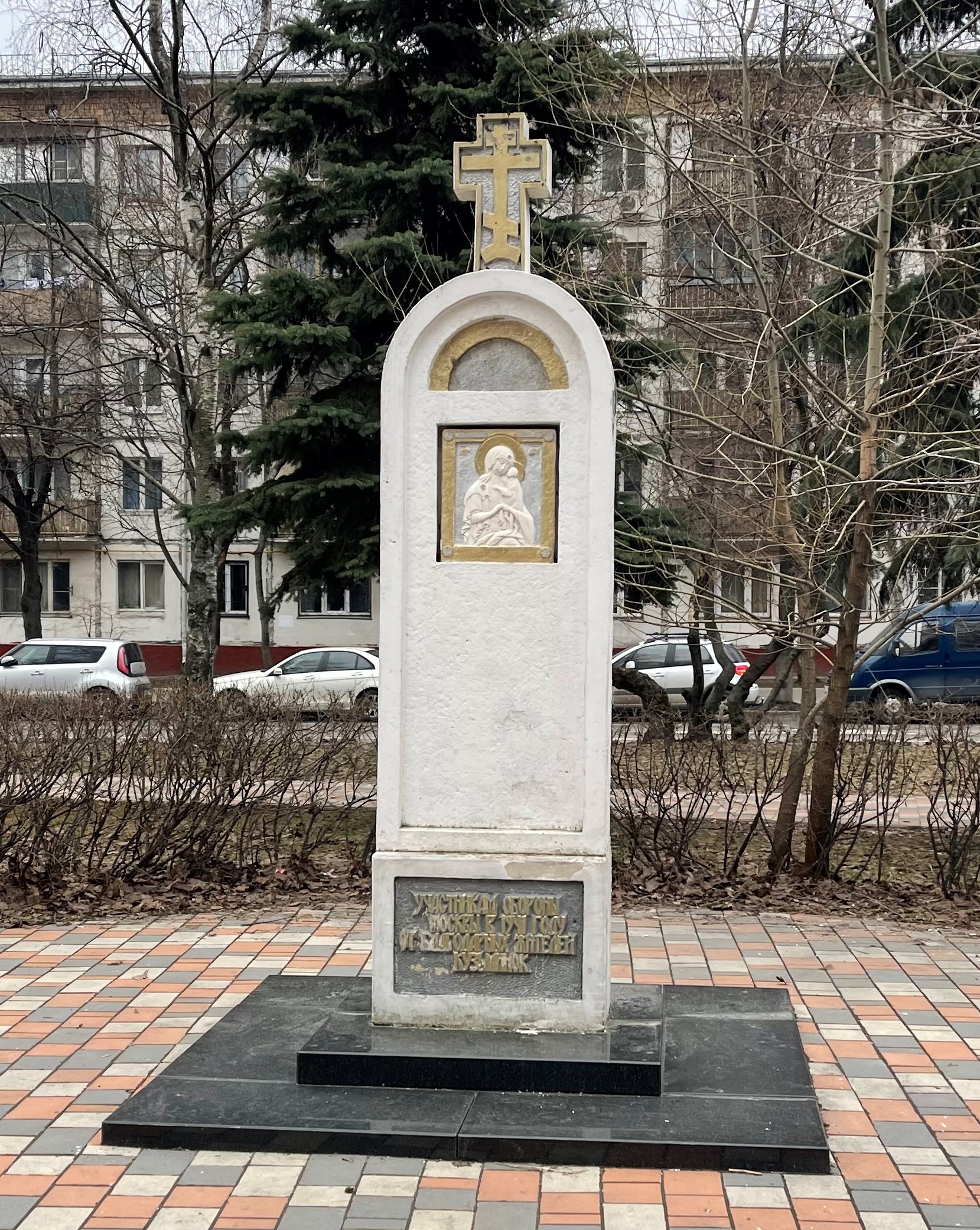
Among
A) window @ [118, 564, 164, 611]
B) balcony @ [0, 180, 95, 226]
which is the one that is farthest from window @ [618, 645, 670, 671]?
window @ [118, 564, 164, 611]

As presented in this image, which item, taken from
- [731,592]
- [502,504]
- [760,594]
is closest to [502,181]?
[502,504]

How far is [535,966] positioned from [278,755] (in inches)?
170

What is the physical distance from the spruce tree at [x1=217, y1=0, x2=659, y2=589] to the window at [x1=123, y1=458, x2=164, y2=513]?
52.4ft

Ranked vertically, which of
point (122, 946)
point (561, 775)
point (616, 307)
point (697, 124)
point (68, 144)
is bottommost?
point (122, 946)

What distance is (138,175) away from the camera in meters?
23.7

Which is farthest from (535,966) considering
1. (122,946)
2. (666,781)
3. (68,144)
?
(68,144)

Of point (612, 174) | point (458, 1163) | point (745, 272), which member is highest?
point (612, 174)

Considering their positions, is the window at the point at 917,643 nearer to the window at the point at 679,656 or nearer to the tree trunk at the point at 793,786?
the window at the point at 679,656

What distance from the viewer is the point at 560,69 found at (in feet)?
36.8

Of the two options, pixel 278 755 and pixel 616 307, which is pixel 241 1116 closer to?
pixel 278 755

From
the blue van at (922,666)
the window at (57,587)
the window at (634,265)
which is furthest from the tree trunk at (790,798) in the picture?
the window at (57,587)

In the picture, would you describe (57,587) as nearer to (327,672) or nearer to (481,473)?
(327,672)

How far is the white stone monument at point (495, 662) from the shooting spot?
17.9 ft

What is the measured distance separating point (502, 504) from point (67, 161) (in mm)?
23532
